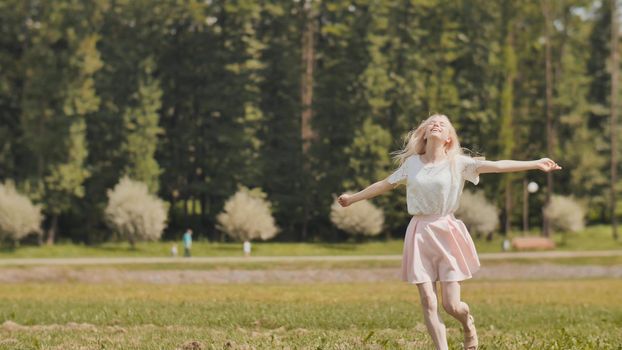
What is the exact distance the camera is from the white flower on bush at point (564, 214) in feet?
183

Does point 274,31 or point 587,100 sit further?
point 587,100

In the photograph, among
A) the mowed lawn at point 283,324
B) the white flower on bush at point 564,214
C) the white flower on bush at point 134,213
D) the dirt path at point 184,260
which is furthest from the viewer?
the white flower on bush at point 564,214

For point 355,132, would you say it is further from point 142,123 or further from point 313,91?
point 142,123

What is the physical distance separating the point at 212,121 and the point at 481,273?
75.1ft

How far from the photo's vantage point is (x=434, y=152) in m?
9.67

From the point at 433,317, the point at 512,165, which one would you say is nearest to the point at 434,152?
the point at 512,165

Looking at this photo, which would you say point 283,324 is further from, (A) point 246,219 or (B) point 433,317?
(A) point 246,219

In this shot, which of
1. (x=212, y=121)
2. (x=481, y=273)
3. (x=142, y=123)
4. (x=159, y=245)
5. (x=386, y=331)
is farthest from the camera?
(x=212, y=121)

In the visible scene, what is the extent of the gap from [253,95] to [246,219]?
29.5 feet

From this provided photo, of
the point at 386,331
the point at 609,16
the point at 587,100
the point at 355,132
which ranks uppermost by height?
the point at 609,16

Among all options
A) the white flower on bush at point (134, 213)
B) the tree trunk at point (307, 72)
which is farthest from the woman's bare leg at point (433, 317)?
the tree trunk at point (307, 72)

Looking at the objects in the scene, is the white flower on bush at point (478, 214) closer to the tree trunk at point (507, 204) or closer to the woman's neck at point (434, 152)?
the tree trunk at point (507, 204)

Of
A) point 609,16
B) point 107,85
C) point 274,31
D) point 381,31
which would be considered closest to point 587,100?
point 609,16

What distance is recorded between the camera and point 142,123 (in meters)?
52.0
